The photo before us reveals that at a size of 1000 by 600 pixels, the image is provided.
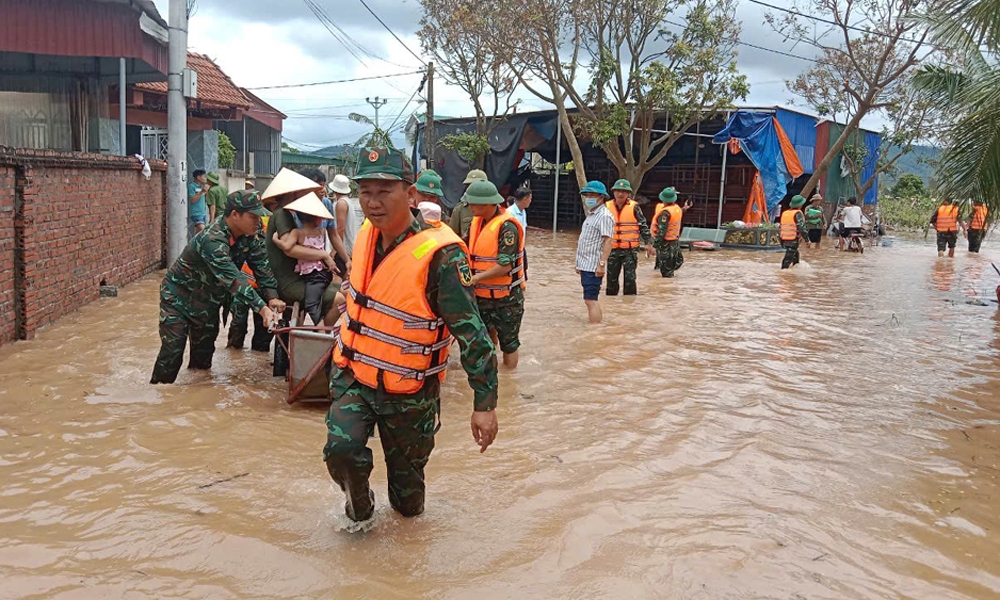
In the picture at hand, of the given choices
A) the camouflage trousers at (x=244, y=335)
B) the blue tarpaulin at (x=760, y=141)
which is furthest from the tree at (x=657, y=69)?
the camouflage trousers at (x=244, y=335)

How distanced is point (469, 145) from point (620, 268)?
15743 mm

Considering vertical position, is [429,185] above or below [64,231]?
above

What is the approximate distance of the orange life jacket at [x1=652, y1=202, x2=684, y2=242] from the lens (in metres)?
13.3

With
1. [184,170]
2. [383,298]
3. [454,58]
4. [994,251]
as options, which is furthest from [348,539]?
[994,251]

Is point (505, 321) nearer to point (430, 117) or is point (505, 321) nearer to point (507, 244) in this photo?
point (507, 244)

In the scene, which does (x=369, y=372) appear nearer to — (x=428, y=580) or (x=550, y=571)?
(x=428, y=580)

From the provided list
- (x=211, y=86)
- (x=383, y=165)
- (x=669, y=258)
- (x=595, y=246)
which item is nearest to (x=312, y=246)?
(x=383, y=165)

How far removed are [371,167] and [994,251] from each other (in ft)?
86.7

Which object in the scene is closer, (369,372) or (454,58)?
(369,372)

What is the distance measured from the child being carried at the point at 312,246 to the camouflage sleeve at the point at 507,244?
1356mm

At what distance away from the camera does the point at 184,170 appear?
12.3m

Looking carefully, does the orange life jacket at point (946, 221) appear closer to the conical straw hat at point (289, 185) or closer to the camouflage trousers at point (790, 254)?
the camouflage trousers at point (790, 254)

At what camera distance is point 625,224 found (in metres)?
11.0

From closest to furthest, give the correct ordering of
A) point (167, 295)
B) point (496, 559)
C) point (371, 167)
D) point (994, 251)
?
1. point (371, 167)
2. point (496, 559)
3. point (167, 295)
4. point (994, 251)
